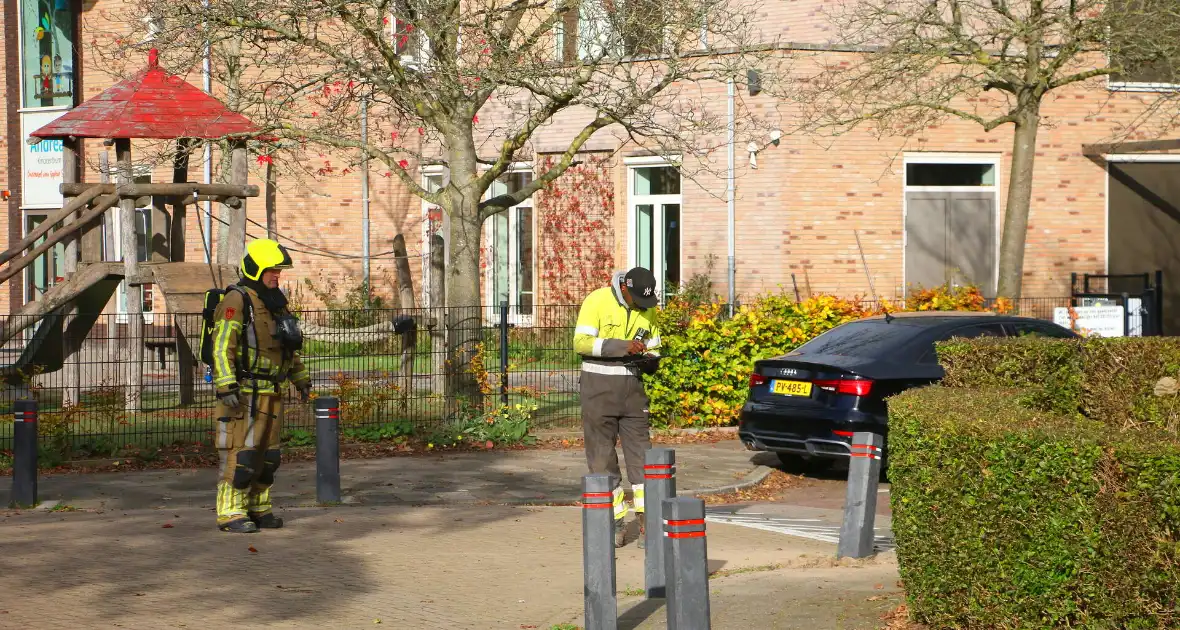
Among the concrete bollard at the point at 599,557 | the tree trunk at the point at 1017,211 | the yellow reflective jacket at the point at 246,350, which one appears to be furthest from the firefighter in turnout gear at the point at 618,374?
the tree trunk at the point at 1017,211

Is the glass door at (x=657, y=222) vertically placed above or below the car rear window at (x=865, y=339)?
above

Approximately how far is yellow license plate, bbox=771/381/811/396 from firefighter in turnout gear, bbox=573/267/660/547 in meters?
3.46

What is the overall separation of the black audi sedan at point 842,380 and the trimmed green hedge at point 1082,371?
2807 mm

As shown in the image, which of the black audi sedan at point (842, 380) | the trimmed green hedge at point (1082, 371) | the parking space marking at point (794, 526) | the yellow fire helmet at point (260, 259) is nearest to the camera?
the trimmed green hedge at point (1082, 371)

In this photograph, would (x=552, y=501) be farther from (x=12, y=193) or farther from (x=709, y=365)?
(x=12, y=193)

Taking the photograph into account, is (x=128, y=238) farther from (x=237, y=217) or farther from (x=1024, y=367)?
(x=1024, y=367)

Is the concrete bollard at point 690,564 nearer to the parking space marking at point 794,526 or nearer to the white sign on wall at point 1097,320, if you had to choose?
the parking space marking at point 794,526

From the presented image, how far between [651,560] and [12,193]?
24.5 meters

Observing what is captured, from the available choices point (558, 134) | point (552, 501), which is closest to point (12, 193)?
point (558, 134)

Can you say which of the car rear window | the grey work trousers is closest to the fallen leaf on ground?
the car rear window

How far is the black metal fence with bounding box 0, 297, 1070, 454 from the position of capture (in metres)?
13.5

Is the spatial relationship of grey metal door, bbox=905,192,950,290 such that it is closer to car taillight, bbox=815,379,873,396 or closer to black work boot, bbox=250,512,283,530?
car taillight, bbox=815,379,873,396

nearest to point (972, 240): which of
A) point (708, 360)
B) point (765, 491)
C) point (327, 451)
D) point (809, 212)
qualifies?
point (809, 212)

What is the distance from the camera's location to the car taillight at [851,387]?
12.1 m
